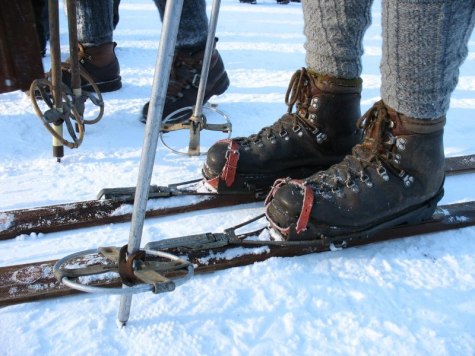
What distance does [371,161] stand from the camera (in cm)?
110

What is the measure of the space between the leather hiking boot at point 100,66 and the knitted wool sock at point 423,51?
140 cm

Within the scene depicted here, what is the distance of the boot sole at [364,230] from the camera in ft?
3.48

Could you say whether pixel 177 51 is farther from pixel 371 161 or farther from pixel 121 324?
pixel 121 324

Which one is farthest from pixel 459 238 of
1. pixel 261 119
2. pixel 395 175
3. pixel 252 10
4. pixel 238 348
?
pixel 252 10

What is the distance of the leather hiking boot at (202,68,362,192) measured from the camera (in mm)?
1266

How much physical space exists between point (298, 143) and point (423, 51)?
435 millimetres

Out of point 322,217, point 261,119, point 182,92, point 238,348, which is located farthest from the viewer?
point 261,119

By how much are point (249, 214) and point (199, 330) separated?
463mm

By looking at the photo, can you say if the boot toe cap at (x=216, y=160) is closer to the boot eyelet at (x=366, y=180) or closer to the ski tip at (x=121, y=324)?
the boot eyelet at (x=366, y=180)

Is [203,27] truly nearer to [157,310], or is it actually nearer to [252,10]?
[157,310]

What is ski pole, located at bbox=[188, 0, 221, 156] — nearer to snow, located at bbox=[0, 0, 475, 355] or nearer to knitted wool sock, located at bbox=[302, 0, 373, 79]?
snow, located at bbox=[0, 0, 475, 355]

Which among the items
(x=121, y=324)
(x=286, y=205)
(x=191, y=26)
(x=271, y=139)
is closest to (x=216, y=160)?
(x=271, y=139)

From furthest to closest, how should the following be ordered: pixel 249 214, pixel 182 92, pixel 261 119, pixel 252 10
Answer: pixel 252 10, pixel 261 119, pixel 182 92, pixel 249 214

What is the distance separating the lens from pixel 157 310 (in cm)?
87
